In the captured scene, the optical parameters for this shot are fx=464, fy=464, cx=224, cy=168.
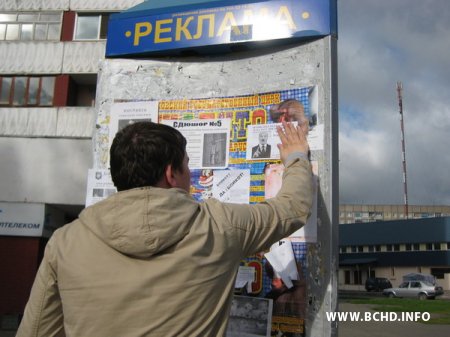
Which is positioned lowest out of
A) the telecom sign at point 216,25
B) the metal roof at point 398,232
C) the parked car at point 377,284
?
the parked car at point 377,284

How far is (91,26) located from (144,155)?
17201mm

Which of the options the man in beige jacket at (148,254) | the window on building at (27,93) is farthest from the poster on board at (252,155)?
the window on building at (27,93)

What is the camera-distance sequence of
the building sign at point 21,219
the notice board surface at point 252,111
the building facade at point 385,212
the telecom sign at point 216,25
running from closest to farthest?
the notice board surface at point 252,111, the telecom sign at point 216,25, the building sign at point 21,219, the building facade at point 385,212

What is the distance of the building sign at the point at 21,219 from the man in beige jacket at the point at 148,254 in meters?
14.2

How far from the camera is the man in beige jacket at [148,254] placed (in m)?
1.32

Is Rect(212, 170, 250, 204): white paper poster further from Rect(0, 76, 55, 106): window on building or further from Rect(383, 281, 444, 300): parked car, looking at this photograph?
Rect(383, 281, 444, 300): parked car

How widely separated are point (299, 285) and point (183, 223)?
101 centimetres

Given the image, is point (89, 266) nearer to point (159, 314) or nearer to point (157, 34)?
point (159, 314)

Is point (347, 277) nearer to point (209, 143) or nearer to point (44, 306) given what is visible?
point (209, 143)

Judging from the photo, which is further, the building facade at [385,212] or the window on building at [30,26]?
the building facade at [385,212]

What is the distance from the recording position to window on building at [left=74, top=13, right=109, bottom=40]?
55.7 feet

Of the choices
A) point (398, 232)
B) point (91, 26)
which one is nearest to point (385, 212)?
point (398, 232)

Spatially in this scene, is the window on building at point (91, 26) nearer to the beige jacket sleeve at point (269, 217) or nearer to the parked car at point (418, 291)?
the beige jacket sleeve at point (269, 217)

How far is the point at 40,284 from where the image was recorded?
152 centimetres
